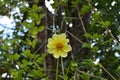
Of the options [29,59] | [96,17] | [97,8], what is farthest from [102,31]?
[29,59]

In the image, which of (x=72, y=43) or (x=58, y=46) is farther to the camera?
(x=72, y=43)

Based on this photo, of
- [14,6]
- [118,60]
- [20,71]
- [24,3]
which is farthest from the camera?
[14,6]

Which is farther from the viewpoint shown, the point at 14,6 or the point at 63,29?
the point at 14,6

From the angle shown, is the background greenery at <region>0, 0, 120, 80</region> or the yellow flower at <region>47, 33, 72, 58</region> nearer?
the yellow flower at <region>47, 33, 72, 58</region>

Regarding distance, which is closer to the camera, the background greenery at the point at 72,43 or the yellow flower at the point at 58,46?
the yellow flower at the point at 58,46

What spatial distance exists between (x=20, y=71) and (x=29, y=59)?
0.25 feet

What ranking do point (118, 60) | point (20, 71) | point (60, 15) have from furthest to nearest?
point (60, 15) < point (118, 60) < point (20, 71)

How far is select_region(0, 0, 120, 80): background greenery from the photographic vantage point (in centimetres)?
144

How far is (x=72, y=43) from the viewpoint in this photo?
1.99 metres

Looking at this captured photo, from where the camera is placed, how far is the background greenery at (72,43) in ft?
4.73

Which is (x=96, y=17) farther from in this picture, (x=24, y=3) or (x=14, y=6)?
(x=14, y=6)

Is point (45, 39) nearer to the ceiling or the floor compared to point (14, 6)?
nearer to the floor

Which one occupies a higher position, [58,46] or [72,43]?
[58,46]

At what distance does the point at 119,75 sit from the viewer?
149cm
